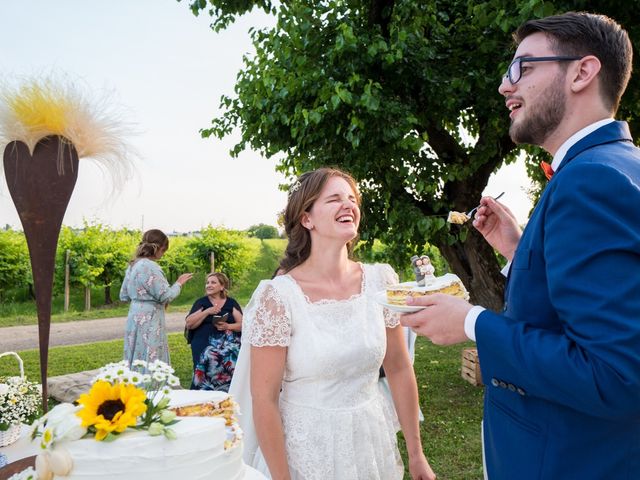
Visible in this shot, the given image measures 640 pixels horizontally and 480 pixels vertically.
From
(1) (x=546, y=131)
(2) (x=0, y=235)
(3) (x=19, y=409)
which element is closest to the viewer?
(1) (x=546, y=131)

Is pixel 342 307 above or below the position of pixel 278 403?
above

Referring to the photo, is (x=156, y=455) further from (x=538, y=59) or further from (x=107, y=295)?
(x=107, y=295)

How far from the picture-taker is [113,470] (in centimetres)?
151

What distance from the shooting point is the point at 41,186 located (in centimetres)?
341

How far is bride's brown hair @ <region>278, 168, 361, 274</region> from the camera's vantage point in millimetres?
2822

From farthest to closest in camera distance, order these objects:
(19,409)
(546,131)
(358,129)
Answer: (358,129)
(19,409)
(546,131)

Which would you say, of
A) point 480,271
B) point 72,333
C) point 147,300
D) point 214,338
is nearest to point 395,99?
point 480,271

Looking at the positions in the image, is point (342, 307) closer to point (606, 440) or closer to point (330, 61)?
point (606, 440)

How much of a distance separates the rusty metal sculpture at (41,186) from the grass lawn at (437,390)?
397 centimetres

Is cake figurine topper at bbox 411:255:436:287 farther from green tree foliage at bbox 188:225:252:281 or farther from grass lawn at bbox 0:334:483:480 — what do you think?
green tree foliage at bbox 188:225:252:281

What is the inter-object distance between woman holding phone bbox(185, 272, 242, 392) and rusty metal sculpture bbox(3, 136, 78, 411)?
8.99 ft

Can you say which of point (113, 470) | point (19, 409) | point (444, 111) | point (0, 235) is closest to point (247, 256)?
point (0, 235)

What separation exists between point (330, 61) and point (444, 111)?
1766mm

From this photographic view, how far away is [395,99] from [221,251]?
19.6 m
